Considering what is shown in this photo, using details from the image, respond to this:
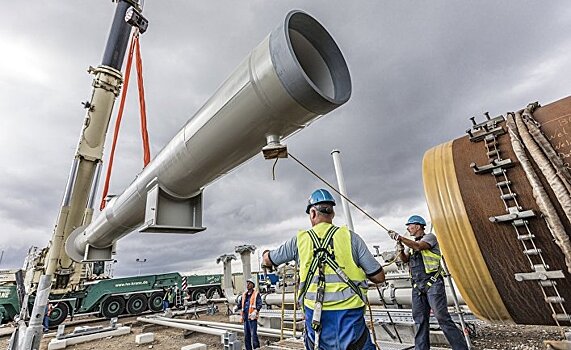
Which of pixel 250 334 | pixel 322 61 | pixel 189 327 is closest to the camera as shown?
pixel 322 61

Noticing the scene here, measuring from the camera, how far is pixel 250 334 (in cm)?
652

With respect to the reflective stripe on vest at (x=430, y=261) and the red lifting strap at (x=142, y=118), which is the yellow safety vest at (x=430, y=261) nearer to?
the reflective stripe on vest at (x=430, y=261)

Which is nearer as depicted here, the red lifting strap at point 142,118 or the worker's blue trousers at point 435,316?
the worker's blue trousers at point 435,316

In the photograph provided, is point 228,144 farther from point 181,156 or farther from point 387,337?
point 387,337

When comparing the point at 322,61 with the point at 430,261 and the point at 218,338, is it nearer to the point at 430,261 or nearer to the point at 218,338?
the point at 430,261

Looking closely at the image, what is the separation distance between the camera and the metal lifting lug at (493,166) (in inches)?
71.0

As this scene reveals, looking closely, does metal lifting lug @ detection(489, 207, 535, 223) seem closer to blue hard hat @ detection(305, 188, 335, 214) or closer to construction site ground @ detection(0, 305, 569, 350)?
blue hard hat @ detection(305, 188, 335, 214)

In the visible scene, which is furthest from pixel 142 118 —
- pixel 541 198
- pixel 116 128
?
pixel 541 198

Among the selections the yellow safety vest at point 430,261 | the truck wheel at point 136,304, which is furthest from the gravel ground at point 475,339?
the truck wheel at point 136,304

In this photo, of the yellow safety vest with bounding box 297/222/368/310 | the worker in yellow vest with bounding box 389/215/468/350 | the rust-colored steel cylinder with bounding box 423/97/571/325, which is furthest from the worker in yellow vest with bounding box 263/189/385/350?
the worker in yellow vest with bounding box 389/215/468/350

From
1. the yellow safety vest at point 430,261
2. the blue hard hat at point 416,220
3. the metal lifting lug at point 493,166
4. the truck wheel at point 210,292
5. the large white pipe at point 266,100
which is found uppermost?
the large white pipe at point 266,100

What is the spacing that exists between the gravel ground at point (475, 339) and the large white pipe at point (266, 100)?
4844mm

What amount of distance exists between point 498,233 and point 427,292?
2.21 metres

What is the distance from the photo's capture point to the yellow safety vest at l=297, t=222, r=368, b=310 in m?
2.22
